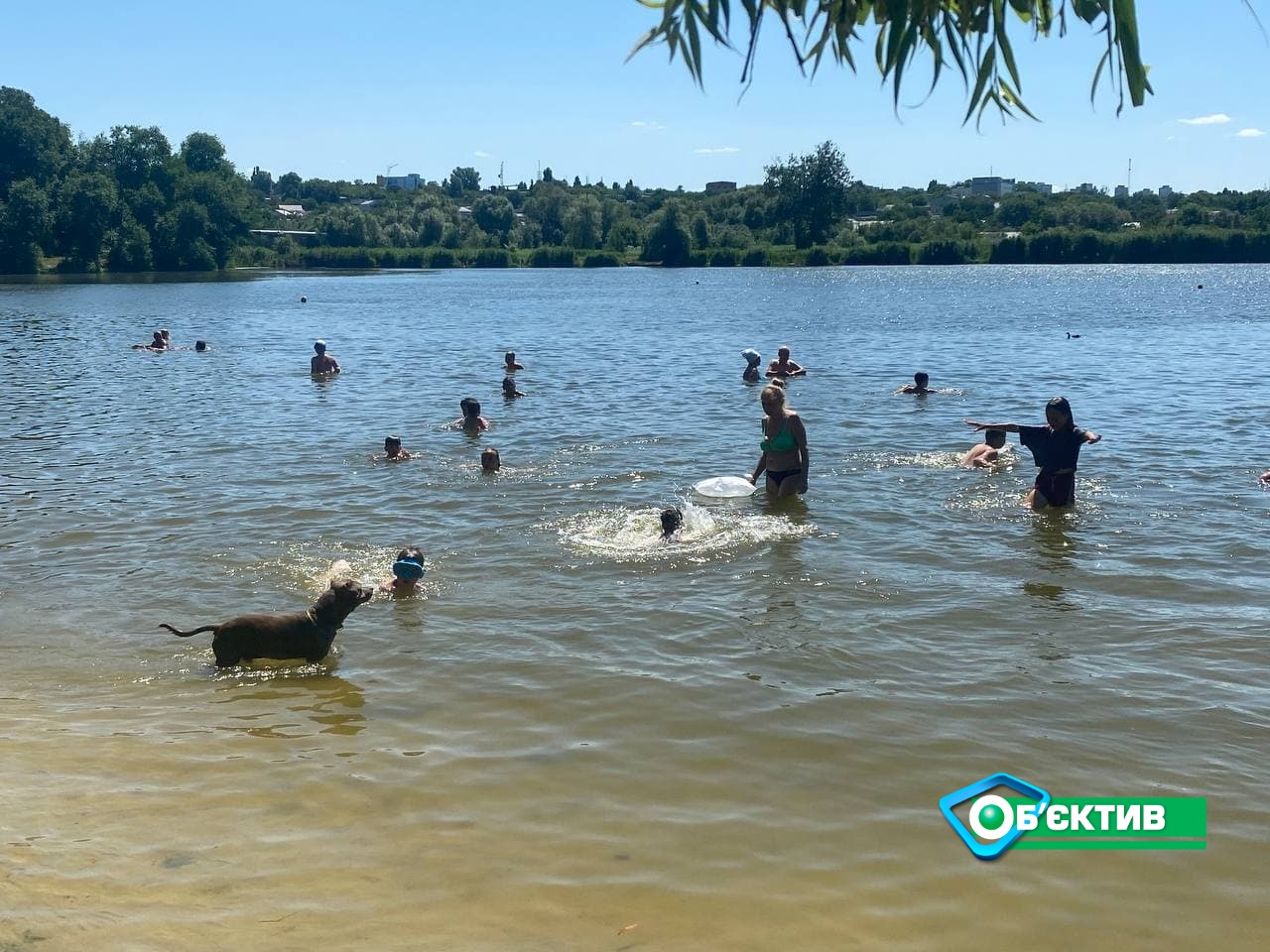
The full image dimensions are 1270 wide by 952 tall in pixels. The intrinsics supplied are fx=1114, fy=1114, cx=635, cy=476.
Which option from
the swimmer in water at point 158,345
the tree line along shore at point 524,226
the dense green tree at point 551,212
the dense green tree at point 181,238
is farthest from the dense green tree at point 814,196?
the swimmer in water at point 158,345

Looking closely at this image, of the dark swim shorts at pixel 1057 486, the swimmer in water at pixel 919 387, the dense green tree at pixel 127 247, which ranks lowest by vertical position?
the dark swim shorts at pixel 1057 486

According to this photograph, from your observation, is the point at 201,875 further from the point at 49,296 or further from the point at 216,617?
the point at 49,296

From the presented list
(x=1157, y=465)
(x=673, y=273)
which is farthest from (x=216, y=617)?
(x=673, y=273)

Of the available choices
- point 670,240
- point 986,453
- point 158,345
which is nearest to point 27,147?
point 670,240

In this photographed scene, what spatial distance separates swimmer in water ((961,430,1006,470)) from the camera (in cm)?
1494

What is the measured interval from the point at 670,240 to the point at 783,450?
10554 cm

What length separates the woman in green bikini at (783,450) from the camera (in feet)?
42.1

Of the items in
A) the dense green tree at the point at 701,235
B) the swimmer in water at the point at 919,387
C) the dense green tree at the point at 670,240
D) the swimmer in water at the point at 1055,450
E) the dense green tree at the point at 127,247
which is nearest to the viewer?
the swimmer in water at the point at 1055,450

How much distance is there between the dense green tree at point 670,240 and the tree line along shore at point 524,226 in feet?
0.67

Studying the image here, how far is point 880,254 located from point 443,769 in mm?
107324

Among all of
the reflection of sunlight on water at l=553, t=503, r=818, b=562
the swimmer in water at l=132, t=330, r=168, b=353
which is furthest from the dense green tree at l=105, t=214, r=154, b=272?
the reflection of sunlight on water at l=553, t=503, r=818, b=562

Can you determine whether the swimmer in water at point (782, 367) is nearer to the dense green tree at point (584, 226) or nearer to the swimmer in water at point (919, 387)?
the swimmer in water at point (919, 387)

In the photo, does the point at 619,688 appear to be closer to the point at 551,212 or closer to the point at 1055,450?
the point at 1055,450

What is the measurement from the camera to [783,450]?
13.0 meters
